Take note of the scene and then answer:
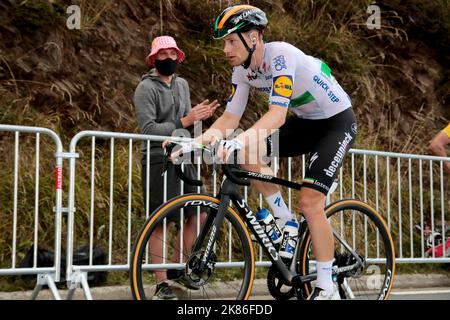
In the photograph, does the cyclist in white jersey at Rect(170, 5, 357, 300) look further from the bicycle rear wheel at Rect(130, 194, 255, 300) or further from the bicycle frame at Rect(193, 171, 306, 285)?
the bicycle rear wheel at Rect(130, 194, 255, 300)

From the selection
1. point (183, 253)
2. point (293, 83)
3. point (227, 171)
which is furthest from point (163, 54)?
point (183, 253)

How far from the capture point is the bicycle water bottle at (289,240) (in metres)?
5.44

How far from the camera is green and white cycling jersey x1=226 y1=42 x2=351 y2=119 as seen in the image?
200 inches

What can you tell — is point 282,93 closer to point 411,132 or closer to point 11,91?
point 11,91

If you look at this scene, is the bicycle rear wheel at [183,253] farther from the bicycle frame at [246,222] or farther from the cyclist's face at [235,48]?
the cyclist's face at [235,48]

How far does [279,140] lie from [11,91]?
5084 mm

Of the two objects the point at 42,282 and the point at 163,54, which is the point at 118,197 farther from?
the point at 42,282

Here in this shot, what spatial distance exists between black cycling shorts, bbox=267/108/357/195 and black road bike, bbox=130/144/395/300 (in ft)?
0.86

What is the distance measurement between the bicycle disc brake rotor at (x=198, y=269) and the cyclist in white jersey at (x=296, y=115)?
2.50 ft

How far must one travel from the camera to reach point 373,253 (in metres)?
8.86

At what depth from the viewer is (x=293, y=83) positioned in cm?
525

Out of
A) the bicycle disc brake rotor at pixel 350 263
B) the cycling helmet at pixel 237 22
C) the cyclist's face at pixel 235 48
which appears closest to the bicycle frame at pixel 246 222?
the bicycle disc brake rotor at pixel 350 263

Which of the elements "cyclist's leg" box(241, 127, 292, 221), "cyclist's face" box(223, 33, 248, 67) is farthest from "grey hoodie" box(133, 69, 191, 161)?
"cyclist's face" box(223, 33, 248, 67)
